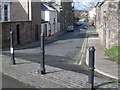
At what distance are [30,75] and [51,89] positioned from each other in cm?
228

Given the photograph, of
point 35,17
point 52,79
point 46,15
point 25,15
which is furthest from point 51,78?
point 46,15

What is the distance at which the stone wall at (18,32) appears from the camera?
90.4 ft

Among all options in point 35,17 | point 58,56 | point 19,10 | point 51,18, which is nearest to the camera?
point 58,56

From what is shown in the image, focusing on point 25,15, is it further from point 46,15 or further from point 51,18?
point 51,18

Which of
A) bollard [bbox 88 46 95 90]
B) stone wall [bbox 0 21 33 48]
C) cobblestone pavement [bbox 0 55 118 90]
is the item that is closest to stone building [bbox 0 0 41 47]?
stone wall [bbox 0 21 33 48]

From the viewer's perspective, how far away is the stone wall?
2755cm

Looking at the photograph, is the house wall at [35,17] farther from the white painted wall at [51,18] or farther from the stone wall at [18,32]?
the white painted wall at [51,18]

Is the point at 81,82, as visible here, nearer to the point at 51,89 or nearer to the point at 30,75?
the point at 51,89

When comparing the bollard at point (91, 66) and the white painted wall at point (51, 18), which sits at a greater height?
the white painted wall at point (51, 18)

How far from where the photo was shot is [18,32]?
30891 millimetres

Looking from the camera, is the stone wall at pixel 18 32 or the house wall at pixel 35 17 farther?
the house wall at pixel 35 17

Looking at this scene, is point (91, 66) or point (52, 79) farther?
point (52, 79)

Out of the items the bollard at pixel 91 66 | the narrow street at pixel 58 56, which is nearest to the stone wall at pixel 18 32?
the narrow street at pixel 58 56

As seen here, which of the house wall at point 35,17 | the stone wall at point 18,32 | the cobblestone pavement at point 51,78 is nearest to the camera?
the cobblestone pavement at point 51,78
